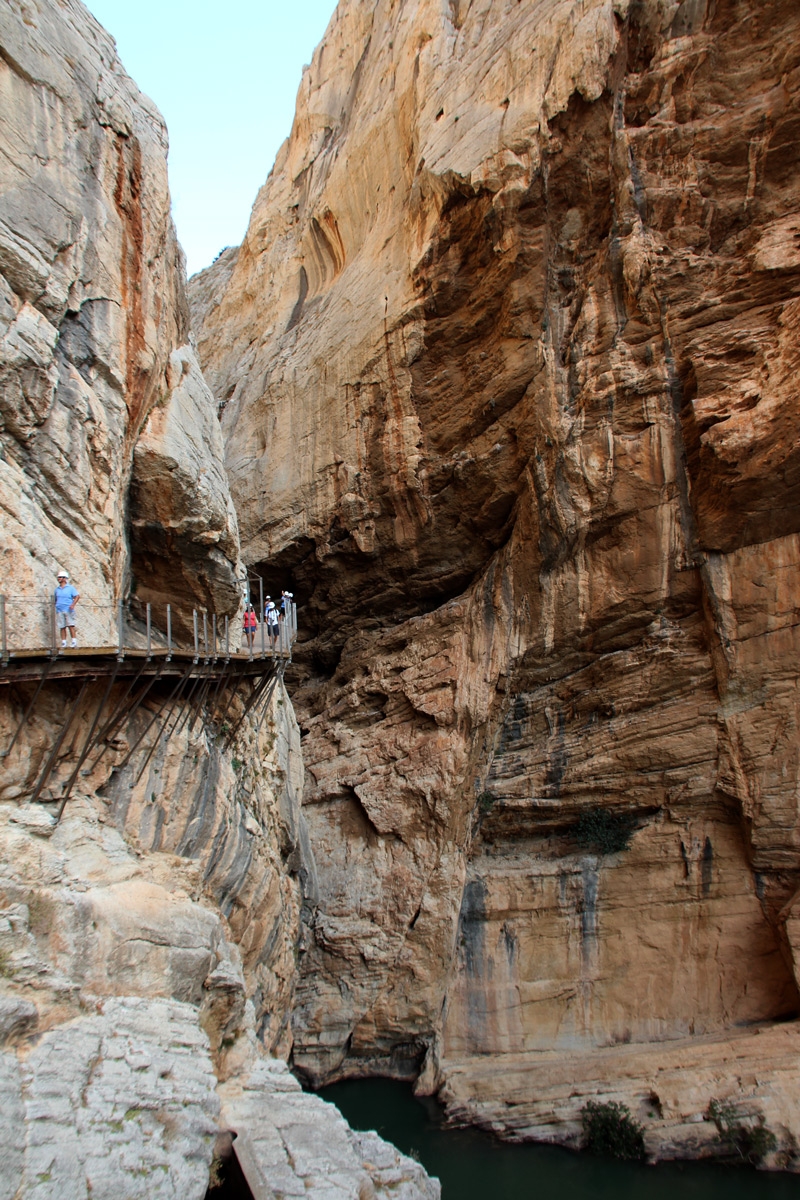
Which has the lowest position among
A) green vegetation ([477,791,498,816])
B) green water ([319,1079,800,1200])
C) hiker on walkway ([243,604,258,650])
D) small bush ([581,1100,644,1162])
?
green water ([319,1079,800,1200])

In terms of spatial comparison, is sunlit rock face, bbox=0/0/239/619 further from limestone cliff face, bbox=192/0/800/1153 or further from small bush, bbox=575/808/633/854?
small bush, bbox=575/808/633/854

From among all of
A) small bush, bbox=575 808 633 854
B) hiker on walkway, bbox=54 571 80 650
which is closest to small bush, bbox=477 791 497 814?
small bush, bbox=575 808 633 854

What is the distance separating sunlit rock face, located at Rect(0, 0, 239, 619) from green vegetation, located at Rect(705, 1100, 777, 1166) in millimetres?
11112

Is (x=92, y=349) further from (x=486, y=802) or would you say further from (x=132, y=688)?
(x=486, y=802)

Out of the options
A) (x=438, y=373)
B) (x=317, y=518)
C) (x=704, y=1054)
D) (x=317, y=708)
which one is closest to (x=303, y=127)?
(x=438, y=373)

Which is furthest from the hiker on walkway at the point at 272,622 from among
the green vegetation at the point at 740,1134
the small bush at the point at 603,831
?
the green vegetation at the point at 740,1134

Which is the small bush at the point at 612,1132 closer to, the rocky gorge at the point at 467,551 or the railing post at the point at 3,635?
the rocky gorge at the point at 467,551

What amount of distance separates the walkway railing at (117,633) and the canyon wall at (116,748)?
0.16 feet

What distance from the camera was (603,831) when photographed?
15.3 m

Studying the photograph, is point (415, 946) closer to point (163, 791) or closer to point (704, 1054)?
point (704, 1054)

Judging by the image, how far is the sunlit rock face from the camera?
8312 mm

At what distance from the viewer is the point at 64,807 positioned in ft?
25.7

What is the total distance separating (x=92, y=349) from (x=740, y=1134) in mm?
14766

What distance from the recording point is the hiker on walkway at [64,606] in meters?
7.88
